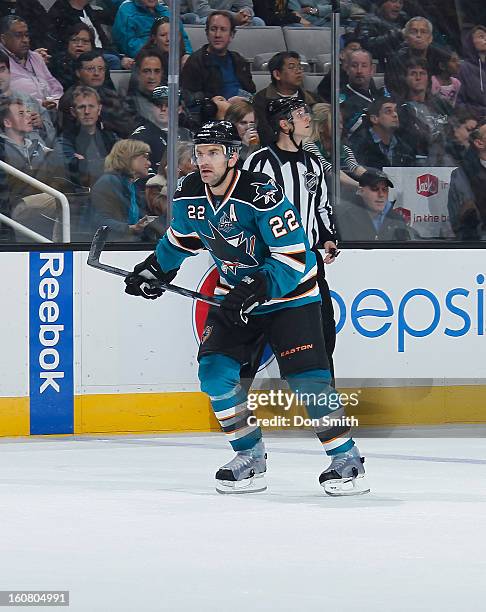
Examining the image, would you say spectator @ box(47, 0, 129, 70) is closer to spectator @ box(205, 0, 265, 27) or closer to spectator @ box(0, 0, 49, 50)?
spectator @ box(0, 0, 49, 50)

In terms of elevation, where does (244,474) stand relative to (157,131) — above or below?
below

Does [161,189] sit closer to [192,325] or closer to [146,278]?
[192,325]

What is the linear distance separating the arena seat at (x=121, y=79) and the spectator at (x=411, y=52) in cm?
120

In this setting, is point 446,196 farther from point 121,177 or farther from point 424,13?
point 121,177

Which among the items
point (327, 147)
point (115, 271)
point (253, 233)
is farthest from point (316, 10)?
point (253, 233)

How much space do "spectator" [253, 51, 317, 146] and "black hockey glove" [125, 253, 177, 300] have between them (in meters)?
1.75

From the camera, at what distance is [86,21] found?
6613 mm

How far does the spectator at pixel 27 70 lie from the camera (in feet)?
20.6

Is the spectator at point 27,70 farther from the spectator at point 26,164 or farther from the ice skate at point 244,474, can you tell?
the ice skate at point 244,474

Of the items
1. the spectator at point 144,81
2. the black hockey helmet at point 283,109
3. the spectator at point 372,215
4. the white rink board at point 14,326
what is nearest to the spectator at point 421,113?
the spectator at point 372,215

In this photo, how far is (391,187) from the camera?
6445 millimetres

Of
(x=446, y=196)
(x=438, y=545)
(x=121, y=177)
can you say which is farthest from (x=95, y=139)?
(x=438, y=545)

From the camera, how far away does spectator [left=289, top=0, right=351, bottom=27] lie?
256 inches

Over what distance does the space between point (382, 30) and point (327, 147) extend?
677 mm
